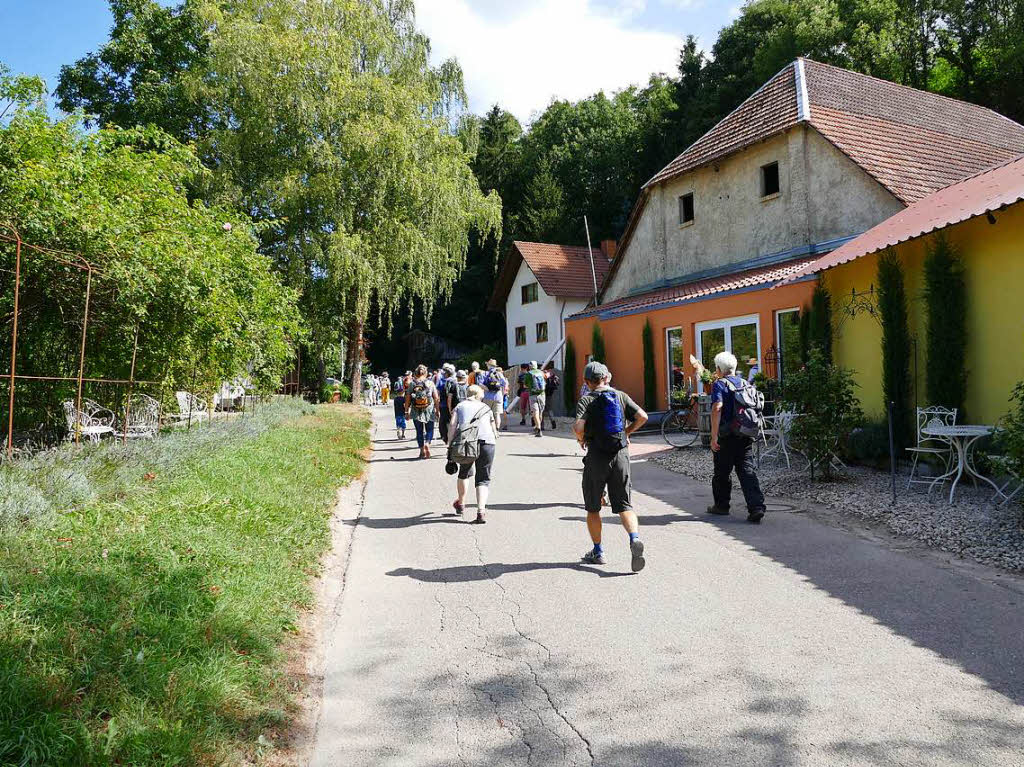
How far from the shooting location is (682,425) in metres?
15.2

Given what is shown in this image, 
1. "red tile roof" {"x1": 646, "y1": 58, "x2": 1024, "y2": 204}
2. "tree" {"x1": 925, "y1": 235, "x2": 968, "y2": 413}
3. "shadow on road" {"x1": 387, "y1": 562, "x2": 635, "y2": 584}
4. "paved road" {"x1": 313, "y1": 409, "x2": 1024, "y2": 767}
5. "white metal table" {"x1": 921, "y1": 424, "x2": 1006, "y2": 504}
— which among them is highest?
"red tile roof" {"x1": 646, "y1": 58, "x2": 1024, "y2": 204}

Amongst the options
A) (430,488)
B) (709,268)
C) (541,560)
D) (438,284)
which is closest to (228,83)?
(438,284)

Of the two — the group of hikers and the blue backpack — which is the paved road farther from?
the blue backpack

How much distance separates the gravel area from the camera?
20.7 ft

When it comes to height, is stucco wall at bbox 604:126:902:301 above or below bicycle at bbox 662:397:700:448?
above

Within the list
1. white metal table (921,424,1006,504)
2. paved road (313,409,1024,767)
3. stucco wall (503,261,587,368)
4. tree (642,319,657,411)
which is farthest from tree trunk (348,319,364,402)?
white metal table (921,424,1006,504)

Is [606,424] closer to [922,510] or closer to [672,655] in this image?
[672,655]

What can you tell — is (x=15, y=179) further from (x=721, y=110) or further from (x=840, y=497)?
(x=721, y=110)

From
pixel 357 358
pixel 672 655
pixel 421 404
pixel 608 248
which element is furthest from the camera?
pixel 608 248

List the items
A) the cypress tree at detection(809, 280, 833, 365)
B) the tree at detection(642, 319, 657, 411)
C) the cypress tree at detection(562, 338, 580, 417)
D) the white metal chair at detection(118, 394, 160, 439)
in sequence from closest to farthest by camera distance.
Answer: the white metal chair at detection(118, 394, 160, 439), the cypress tree at detection(809, 280, 833, 365), the tree at detection(642, 319, 657, 411), the cypress tree at detection(562, 338, 580, 417)

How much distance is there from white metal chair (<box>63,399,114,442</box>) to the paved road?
662 cm

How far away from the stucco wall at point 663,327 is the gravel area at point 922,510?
16.0ft

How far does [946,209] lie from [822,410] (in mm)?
4118

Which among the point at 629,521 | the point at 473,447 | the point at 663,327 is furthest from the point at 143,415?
the point at 663,327
